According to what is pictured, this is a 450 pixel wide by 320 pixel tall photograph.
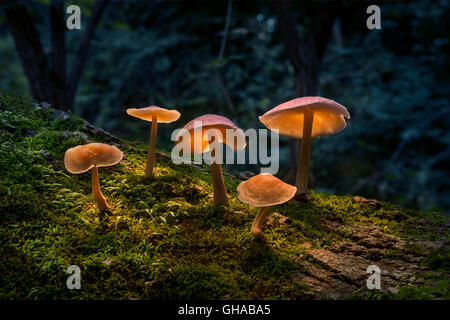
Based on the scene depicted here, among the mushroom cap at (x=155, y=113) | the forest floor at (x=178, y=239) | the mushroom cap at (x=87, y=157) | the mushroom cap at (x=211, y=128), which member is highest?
the mushroom cap at (x=155, y=113)

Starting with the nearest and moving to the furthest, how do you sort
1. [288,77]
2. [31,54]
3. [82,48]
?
[31,54] → [82,48] → [288,77]

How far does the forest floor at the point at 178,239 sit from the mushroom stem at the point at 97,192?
0.25 feet

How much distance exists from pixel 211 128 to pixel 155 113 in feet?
1.50

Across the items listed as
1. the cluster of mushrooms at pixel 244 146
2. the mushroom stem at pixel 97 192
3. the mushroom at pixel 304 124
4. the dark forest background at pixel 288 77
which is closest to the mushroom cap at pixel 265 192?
the cluster of mushrooms at pixel 244 146

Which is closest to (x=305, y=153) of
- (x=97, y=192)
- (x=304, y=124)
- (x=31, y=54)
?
(x=304, y=124)

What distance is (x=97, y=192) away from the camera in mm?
2031

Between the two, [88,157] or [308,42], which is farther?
[308,42]

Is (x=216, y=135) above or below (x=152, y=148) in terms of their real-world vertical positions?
above

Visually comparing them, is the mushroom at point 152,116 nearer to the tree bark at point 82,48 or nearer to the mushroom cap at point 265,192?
the mushroom cap at point 265,192

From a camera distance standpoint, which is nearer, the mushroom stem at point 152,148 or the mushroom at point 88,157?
the mushroom at point 88,157

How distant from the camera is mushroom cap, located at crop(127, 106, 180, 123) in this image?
222cm

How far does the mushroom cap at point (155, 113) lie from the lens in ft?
7.29

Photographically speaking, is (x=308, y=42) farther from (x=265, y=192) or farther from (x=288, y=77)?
(x=265, y=192)

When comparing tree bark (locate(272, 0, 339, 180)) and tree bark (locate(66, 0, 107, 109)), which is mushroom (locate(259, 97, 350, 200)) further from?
tree bark (locate(66, 0, 107, 109))
